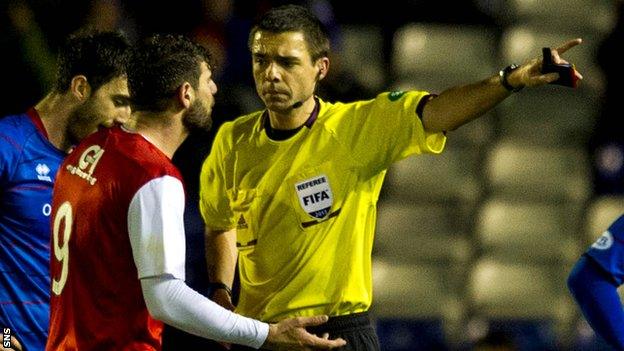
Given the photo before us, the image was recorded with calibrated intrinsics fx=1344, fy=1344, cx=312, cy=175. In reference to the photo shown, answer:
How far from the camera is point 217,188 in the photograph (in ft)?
17.8

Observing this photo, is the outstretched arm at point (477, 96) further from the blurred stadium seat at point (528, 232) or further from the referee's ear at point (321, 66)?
the blurred stadium seat at point (528, 232)

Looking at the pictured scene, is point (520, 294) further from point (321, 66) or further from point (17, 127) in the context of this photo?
point (17, 127)

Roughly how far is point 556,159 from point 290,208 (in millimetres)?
5467

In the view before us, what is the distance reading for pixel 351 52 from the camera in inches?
408

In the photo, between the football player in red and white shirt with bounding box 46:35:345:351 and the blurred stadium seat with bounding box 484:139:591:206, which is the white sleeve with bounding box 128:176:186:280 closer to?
the football player in red and white shirt with bounding box 46:35:345:351

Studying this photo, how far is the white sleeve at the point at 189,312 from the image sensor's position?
4312 mm

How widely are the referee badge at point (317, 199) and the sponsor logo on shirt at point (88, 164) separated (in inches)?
34.8

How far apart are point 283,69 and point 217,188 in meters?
0.58

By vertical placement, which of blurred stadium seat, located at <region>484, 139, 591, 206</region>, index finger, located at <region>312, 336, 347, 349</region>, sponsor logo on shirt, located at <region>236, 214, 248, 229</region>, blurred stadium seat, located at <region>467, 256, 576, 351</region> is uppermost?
sponsor logo on shirt, located at <region>236, 214, 248, 229</region>

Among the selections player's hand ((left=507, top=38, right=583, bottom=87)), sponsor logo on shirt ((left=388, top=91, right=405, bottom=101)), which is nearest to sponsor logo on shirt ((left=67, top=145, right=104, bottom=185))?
sponsor logo on shirt ((left=388, top=91, right=405, bottom=101))

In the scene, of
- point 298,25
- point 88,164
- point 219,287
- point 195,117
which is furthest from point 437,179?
point 88,164

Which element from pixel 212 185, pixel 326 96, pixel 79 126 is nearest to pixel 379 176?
pixel 212 185

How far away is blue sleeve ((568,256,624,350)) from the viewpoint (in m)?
4.68

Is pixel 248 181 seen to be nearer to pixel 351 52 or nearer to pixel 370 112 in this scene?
pixel 370 112
